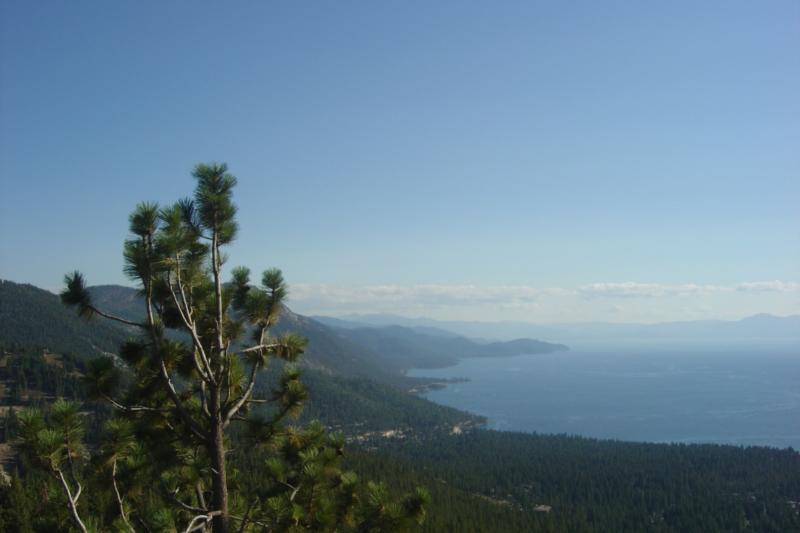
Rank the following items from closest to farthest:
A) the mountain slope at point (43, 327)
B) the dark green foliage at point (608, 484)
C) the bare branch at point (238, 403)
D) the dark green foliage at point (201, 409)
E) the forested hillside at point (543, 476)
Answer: the dark green foliage at point (201, 409), the bare branch at point (238, 403), the forested hillside at point (543, 476), the dark green foliage at point (608, 484), the mountain slope at point (43, 327)

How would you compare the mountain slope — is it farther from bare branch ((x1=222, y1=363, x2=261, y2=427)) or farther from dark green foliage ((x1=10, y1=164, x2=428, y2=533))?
bare branch ((x1=222, y1=363, x2=261, y2=427))

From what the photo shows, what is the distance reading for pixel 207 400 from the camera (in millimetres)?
6125

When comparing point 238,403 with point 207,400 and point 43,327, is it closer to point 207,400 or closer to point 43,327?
point 207,400

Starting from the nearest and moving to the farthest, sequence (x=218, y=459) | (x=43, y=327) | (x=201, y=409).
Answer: (x=218, y=459)
(x=201, y=409)
(x=43, y=327)

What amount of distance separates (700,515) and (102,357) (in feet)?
292

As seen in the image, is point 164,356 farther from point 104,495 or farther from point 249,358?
point 104,495

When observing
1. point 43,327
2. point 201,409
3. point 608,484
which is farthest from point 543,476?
point 43,327

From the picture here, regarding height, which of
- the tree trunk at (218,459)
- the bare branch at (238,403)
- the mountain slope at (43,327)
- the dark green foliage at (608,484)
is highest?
the bare branch at (238,403)

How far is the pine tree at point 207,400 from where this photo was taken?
5.68m

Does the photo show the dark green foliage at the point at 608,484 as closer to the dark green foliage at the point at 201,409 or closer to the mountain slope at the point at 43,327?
the dark green foliage at the point at 201,409

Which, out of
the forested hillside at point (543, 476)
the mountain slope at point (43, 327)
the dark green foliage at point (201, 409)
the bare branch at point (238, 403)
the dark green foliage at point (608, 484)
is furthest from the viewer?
the mountain slope at point (43, 327)

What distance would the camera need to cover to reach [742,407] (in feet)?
614

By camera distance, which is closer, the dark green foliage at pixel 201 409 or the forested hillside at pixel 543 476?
the dark green foliage at pixel 201 409

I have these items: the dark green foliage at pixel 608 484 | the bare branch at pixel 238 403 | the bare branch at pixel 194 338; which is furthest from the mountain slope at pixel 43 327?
the bare branch at pixel 194 338
